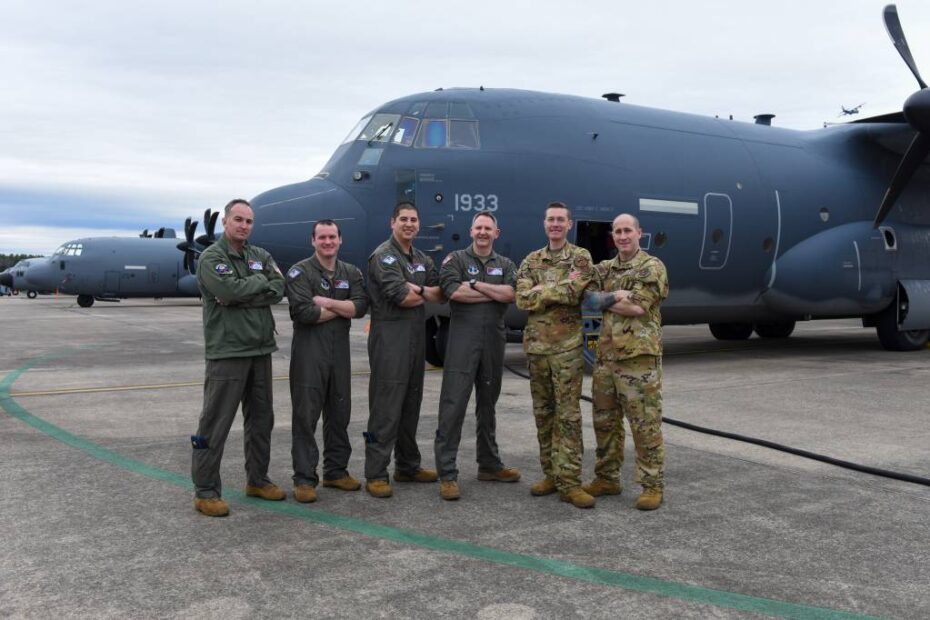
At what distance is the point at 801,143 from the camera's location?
51.1 feet

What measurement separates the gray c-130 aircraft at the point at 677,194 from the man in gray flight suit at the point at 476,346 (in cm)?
528

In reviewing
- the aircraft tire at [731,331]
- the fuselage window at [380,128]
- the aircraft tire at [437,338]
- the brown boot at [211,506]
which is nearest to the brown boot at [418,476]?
the brown boot at [211,506]

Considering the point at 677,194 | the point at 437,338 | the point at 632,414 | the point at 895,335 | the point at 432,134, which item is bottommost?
the point at 895,335

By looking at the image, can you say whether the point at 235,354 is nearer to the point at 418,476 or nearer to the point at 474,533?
the point at 418,476

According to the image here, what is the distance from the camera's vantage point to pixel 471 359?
583 centimetres

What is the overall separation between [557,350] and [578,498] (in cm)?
106

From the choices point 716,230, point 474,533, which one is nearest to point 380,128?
point 716,230

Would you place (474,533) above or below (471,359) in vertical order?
below

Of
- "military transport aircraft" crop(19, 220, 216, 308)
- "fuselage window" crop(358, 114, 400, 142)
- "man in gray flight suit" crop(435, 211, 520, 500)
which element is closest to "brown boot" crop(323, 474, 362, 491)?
"man in gray flight suit" crop(435, 211, 520, 500)

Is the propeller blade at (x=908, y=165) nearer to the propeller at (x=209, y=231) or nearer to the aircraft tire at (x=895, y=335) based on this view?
the aircraft tire at (x=895, y=335)

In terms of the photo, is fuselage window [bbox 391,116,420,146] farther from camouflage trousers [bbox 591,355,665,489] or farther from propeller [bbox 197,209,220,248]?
propeller [bbox 197,209,220,248]

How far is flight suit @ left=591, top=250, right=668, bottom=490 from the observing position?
5453 millimetres

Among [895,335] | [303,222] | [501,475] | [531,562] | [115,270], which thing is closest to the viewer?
[531,562]

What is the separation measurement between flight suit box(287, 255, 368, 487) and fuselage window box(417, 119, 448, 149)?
19.7ft
